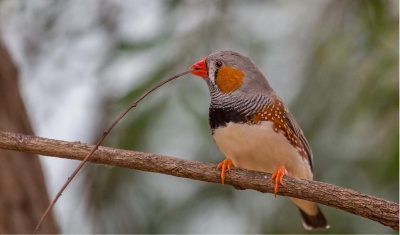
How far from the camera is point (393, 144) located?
14.3ft

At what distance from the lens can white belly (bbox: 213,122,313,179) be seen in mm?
3523

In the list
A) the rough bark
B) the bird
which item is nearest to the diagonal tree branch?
the bird

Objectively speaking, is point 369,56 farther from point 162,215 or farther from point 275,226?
point 162,215

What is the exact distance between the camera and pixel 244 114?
3.52 m

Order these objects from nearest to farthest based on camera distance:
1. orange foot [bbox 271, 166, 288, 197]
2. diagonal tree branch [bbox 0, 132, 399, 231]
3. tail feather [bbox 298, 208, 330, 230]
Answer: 1. diagonal tree branch [bbox 0, 132, 399, 231]
2. orange foot [bbox 271, 166, 288, 197]
3. tail feather [bbox 298, 208, 330, 230]

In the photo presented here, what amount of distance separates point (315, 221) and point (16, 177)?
1642 millimetres

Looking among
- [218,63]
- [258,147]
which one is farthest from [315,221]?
[218,63]

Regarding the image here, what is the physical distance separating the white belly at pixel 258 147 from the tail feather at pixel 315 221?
0.55 meters

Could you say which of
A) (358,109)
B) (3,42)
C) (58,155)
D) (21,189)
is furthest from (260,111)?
(3,42)

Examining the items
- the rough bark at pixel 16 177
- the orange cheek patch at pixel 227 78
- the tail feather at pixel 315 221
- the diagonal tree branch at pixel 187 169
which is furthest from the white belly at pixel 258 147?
the rough bark at pixel 16 177

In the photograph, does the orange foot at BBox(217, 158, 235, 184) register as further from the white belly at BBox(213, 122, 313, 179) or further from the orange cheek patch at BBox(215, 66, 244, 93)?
the orange cheek patch at BBox(215, 66, 244, 93)

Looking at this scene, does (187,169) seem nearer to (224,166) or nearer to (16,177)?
(224,166)

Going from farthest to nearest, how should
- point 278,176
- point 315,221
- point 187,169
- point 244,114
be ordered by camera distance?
point 315,221 → point 244,114 → point 278,176 → point 187,169

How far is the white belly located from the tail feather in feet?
1.79
